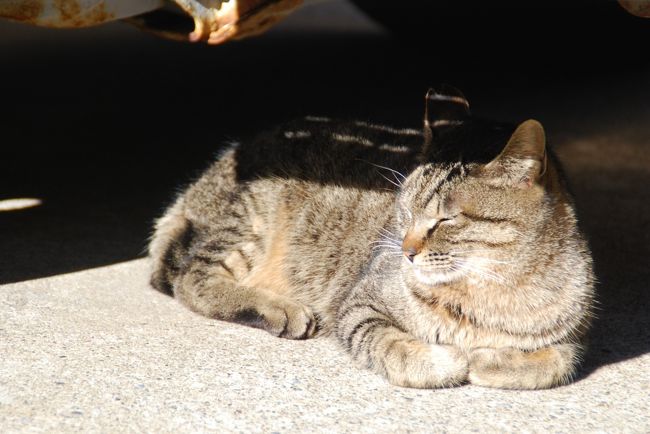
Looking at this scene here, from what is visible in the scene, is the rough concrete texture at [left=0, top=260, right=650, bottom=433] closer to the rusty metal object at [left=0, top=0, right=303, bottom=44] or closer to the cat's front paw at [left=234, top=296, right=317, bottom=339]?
the cat's front paw at [left=234, top=296, right=317, bottom=339]


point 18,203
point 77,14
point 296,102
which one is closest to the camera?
point 77,14

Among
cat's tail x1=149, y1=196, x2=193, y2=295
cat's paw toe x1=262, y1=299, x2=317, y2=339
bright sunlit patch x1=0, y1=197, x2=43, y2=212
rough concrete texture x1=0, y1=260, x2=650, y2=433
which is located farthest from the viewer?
bright sunlit patch x1=0, y1=197, x2=43, y2=212

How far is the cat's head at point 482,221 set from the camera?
9.30 ft

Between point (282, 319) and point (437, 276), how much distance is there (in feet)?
2.42

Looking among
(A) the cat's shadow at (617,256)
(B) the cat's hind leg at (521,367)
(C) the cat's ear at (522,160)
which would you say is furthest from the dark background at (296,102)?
(C) the cat's ear at (522,160)

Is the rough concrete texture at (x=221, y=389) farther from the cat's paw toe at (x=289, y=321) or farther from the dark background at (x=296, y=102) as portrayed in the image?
the dark background at (x=296, y=102)

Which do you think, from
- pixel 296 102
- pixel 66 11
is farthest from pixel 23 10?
pixel 296 102

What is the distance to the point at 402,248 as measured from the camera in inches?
116

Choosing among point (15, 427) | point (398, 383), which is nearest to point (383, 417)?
point (398, 383)

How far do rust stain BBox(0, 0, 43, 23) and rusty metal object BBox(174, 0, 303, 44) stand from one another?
21.3 inches

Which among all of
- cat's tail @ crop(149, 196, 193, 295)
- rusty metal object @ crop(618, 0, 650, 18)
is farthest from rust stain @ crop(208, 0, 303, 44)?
rusty metal object @ crop(618, 0, 650, 18)

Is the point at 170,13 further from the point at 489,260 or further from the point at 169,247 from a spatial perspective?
the point at 489,260

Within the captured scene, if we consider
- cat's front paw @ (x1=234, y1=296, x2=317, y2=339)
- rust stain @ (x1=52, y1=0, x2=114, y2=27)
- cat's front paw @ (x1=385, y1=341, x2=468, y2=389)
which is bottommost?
cat's front paw @ (x1=234, y1=296, x2=317, y2=339)

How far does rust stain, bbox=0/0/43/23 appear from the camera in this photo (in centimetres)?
312
